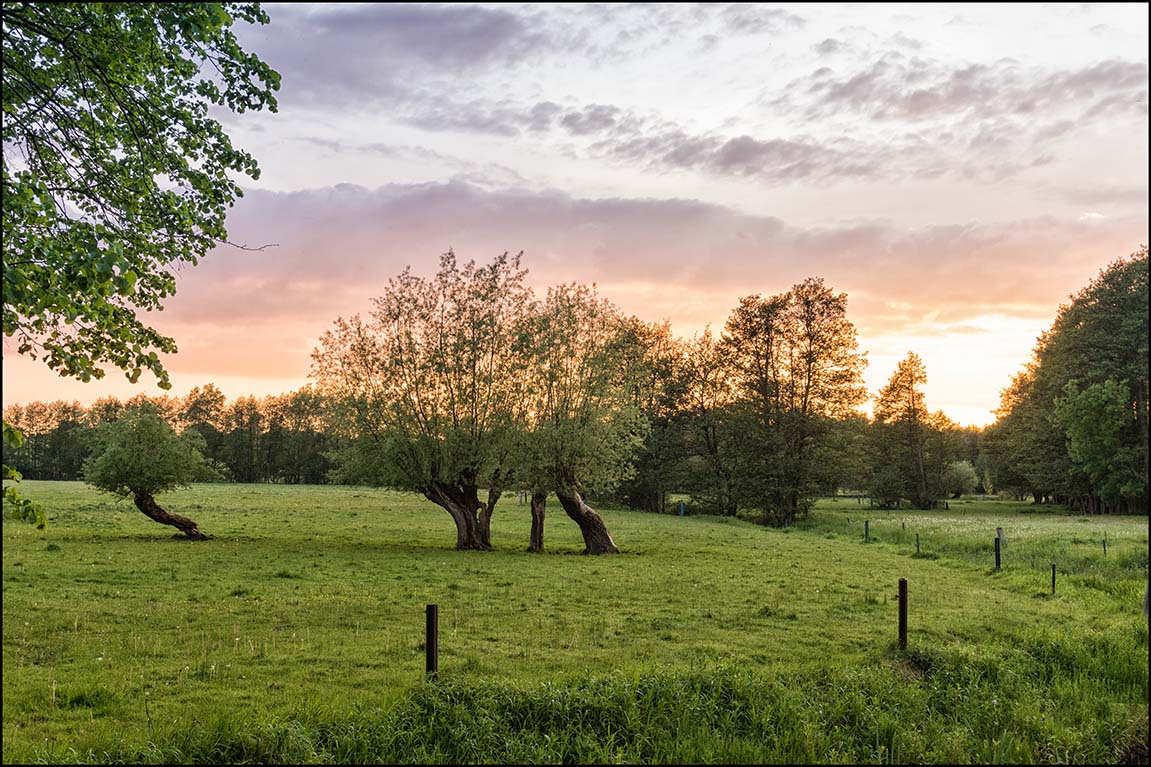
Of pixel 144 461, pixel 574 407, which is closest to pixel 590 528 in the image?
pixel 574 407

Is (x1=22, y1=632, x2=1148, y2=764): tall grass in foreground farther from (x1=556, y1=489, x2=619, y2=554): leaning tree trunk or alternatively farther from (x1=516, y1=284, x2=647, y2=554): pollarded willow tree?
(x1=556, y1=489, x2=619, y2=554): leaning tree trunk

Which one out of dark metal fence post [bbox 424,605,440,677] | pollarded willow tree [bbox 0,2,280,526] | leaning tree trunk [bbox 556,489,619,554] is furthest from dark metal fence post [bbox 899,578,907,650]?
leaning tree trunk [bbox 556,489,619,554]

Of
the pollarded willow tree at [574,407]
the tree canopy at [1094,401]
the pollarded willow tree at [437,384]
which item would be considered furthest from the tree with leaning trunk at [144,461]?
the tree canopy at [1094,401]

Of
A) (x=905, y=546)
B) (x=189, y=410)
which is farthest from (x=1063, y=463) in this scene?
(x=189, y=410)

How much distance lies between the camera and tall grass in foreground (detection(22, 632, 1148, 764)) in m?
7.93

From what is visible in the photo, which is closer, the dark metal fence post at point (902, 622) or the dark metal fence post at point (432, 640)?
the dark metal fence post at point (432, 640)

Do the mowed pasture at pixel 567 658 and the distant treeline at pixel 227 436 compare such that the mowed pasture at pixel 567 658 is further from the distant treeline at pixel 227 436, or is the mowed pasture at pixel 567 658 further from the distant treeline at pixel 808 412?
the distant treeline at pixel 227 436

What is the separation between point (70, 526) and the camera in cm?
3547

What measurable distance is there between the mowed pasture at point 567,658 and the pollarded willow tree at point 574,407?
146 inches

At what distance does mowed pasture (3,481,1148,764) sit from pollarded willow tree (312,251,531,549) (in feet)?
14.6

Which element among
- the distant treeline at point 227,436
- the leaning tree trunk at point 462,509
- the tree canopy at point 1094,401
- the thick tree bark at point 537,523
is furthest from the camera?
the distant treeline at point 227,436

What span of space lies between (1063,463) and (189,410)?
134 m

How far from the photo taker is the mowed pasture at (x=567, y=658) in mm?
8328

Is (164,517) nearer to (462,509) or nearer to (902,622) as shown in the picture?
(462,509)
